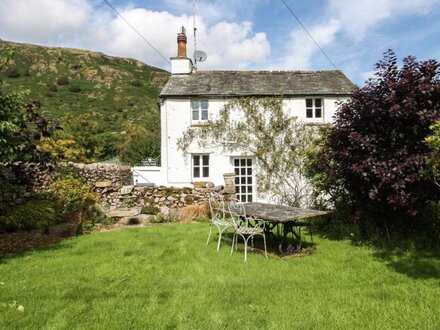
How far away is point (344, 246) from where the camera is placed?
8.45 metres

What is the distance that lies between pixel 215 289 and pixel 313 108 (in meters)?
13.5

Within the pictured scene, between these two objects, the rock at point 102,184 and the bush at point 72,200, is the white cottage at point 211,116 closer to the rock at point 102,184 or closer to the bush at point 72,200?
the rock at point 102,184

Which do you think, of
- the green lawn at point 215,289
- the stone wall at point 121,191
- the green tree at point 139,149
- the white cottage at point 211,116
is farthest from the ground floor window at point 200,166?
the green lawn at point 215,289

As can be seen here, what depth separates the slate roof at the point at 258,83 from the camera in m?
17.2

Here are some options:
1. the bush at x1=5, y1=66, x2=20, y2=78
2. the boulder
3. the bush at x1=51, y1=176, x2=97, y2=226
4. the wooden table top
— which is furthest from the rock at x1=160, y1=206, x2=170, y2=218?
the bush at x1=5, y1=66, x2=20, y2=78

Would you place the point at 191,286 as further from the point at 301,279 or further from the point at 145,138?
the point at 145,138

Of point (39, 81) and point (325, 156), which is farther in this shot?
point (39, 81)

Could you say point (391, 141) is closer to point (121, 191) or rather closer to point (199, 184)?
point (199, 184)

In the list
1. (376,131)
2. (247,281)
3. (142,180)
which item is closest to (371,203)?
(376,131)

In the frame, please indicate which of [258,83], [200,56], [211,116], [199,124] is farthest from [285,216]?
[200,56]

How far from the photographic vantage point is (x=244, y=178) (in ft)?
56.3

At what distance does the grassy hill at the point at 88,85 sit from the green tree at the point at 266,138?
16.7 metres

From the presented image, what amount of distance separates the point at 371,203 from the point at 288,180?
352 inches

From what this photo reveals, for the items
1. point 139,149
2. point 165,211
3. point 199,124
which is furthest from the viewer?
point 139,149
